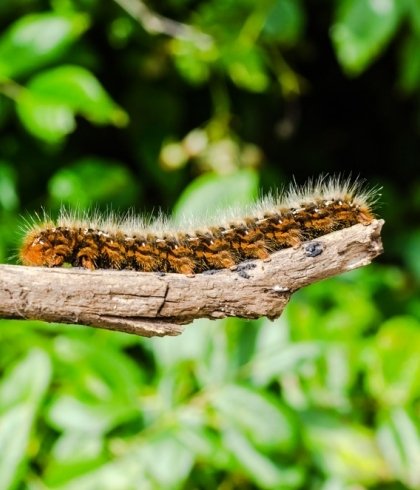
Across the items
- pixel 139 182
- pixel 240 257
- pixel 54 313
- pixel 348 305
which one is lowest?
pixel 54 313

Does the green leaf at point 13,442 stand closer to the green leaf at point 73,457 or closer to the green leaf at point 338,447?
the green leaf at point 73,457

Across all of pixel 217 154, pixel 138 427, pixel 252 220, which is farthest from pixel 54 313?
pixel 217 154

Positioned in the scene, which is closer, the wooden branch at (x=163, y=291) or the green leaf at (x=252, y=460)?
the wooden branch at (x=163, y=291)

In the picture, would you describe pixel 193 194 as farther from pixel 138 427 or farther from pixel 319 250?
pixel 319 250

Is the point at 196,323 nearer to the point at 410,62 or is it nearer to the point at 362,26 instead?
the point at 362,26

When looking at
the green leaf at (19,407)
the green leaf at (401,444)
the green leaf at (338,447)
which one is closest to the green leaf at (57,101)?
the green leaf at (19,407)

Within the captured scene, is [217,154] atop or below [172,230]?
atop

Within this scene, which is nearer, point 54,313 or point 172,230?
point 54,313
